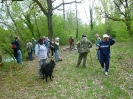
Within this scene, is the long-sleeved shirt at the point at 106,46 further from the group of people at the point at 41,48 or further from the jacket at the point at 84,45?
the group of people at the point at 41,48

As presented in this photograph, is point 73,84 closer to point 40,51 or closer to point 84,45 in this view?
point 40,51

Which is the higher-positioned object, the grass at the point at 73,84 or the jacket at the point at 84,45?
the jacket at the point at 84,45

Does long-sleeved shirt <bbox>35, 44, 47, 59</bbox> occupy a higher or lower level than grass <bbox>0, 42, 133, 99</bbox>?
higher

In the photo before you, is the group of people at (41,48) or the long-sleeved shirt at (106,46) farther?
the long-sleeved shirt at (106,46)

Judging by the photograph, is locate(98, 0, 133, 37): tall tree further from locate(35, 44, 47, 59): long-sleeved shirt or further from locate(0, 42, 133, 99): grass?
locate(35, 44, 47, 59): long-sleeved shirt

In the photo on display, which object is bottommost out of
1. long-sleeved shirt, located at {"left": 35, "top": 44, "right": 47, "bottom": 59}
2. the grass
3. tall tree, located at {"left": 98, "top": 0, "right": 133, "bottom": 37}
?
the grass

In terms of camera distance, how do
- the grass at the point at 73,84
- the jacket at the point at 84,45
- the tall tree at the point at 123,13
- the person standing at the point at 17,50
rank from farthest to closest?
the tall tree at the point at 123,13
the person standing at the point at 17,50
the jacket at the point at 84,45
the grass at the point at 73,84

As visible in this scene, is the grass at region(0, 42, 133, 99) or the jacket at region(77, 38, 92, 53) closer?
the grass at region(0, 42, 133, 99)

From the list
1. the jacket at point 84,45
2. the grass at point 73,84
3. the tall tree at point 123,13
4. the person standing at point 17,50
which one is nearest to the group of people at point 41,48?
the person standing at point 17,50

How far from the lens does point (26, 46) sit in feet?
58.6

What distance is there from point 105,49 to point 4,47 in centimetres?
703

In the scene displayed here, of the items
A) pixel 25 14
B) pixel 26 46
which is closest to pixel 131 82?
pixel 26 46

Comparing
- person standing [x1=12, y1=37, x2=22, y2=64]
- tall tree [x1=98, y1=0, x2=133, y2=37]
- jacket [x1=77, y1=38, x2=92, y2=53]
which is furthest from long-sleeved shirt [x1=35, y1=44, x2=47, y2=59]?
tall tree [x1=98, y1=0, x2=133, y2=37]

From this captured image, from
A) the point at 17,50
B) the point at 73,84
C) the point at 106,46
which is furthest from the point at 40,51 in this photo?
the point at 17,50
